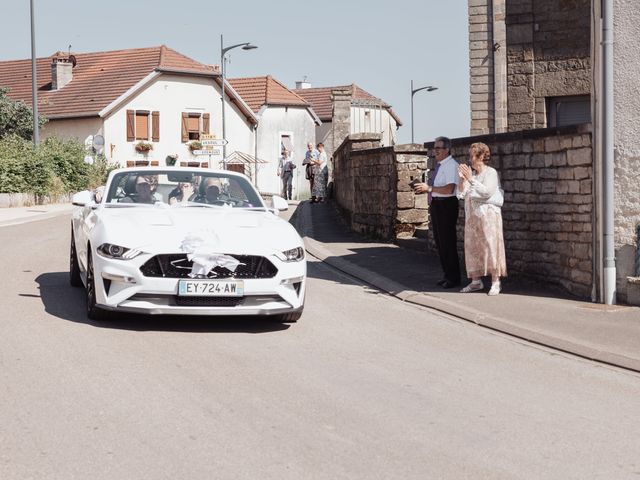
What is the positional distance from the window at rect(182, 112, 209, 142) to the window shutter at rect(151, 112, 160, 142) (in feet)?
6.13

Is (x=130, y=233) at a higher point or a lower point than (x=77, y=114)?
lower

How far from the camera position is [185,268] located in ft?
29.9

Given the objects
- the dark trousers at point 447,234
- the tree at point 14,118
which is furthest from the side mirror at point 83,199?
the tree at point 14,118

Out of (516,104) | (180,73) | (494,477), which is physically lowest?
(494,477)

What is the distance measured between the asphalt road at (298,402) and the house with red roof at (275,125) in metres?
65.2

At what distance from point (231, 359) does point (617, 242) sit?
5.15m

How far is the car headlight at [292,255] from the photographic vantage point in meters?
9.43

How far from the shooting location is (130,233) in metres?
9.29

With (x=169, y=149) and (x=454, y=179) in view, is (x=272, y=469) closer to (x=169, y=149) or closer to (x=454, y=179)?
(x=454, y=179)

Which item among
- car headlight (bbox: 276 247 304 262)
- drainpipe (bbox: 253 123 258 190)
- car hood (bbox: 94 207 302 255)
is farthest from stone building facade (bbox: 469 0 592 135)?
drainpipe (bbox: 253 123 258 190)

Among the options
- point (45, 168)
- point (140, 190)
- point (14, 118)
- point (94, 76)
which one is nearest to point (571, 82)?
point (140, 190)

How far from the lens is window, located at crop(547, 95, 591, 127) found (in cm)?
1984

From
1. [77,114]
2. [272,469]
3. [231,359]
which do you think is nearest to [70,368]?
[231,359]

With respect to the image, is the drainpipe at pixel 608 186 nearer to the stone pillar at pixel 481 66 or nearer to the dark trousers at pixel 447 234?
the dark trousers at pixel 447 234
